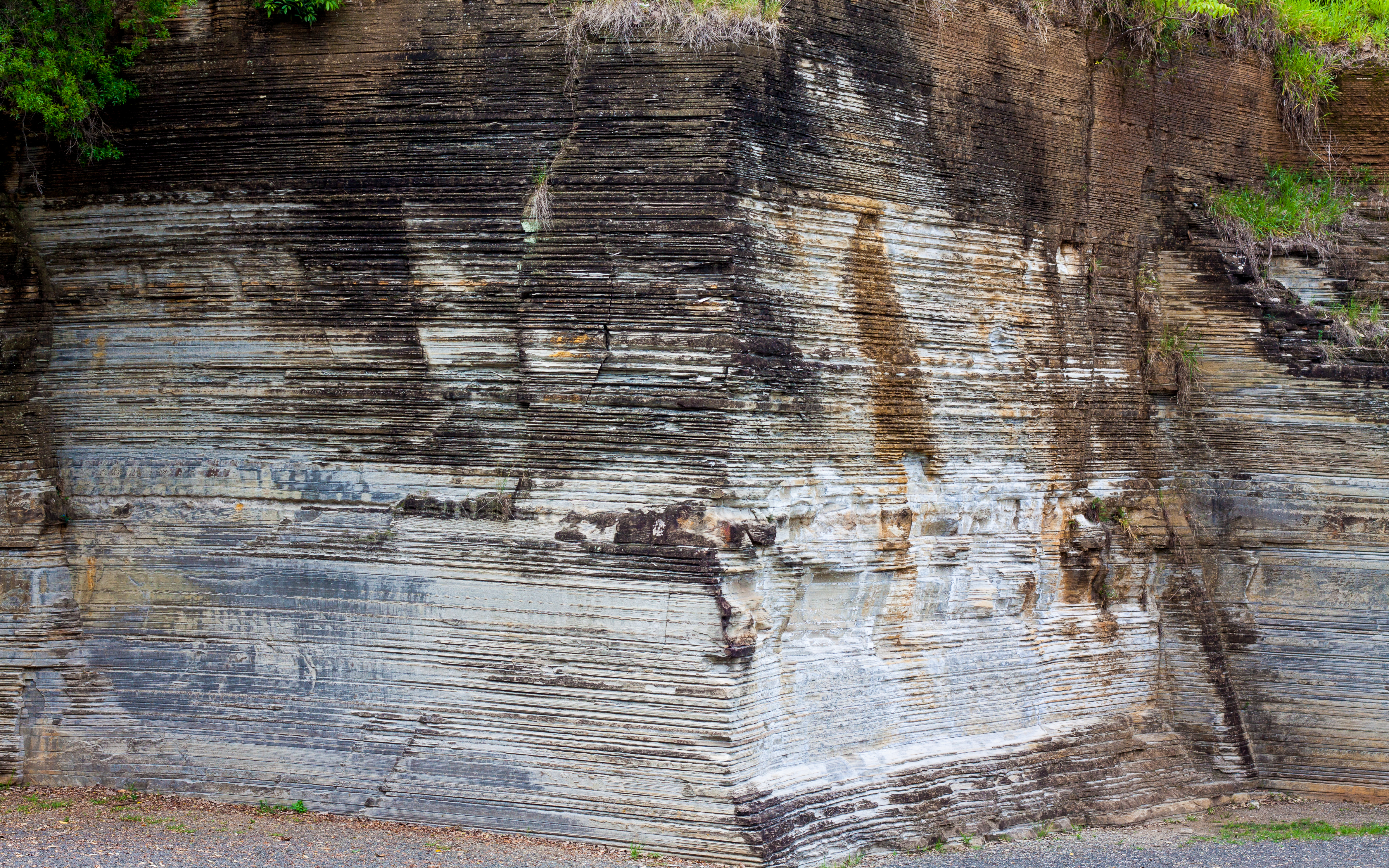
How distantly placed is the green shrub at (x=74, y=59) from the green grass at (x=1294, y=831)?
10.8m

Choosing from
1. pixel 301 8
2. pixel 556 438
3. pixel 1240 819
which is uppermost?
pixel 301 8

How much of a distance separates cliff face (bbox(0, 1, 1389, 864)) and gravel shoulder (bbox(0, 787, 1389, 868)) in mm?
192

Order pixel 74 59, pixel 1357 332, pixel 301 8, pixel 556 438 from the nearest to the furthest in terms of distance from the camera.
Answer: pixel 556 438 < pixel 74 59 < pixel 301 8 < pixel 1357 332

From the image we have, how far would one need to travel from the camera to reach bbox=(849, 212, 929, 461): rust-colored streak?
29.0 feet

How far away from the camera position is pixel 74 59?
8.23 meters

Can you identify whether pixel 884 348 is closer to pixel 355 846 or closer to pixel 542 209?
pixel 542 209

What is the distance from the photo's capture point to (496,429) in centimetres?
810

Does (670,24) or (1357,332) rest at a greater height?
(670,24)

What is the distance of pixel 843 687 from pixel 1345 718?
216 inches

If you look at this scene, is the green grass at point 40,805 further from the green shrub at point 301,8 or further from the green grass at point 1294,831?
the green grass at point 1294,831

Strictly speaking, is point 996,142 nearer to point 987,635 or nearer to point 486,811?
point 987,635

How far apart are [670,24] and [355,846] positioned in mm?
6030

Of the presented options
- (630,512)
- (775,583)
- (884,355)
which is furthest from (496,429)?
(884,355)

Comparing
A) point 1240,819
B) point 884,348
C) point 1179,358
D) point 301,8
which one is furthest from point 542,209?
point 1240,819
